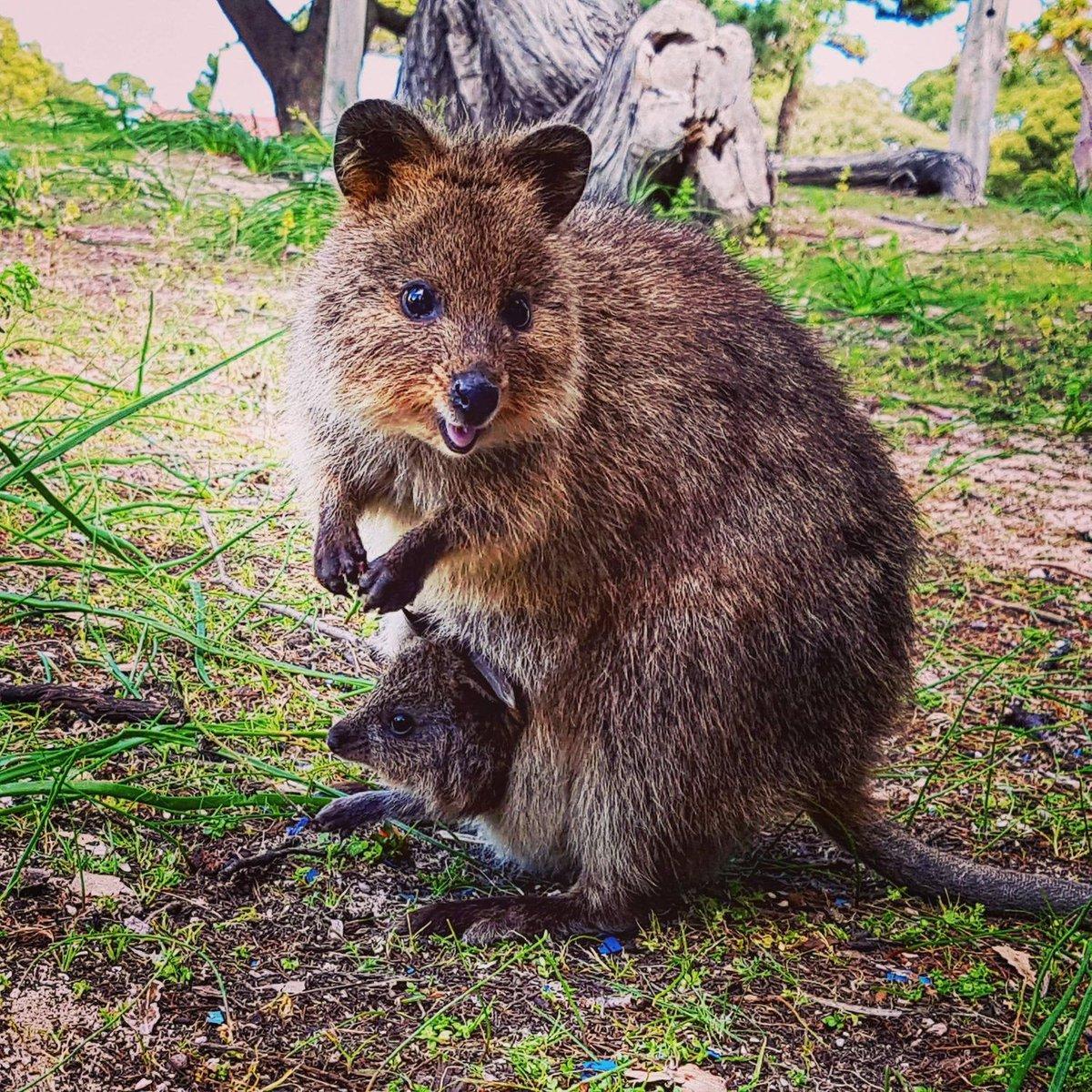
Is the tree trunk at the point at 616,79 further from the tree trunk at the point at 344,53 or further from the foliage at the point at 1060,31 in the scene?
the foliage at the point at 1060,31

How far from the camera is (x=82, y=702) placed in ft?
10.6

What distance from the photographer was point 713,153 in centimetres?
714

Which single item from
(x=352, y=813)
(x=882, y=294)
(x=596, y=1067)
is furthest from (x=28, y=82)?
(x=596, y=1067)

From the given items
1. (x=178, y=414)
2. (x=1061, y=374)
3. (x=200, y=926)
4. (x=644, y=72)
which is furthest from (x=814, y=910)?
(x=644, y=72)

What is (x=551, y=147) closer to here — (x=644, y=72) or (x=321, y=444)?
(x=321, y=444)

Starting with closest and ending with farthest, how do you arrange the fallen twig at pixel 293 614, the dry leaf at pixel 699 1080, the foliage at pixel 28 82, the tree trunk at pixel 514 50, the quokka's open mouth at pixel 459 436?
the dry leaf at pixel 699 1080
the quokka's open mouth at pixel 459 436
the fallen twig at pixel 293 614
the tree trunk at pixel 514 50
the foliage at pixel 28 82

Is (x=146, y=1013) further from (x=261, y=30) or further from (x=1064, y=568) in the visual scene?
(x=261, y=30)

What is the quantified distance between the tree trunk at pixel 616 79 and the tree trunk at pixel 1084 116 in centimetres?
642

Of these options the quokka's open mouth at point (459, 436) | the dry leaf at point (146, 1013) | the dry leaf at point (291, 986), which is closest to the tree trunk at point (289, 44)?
the quokka's open mouth at point (459, 436)

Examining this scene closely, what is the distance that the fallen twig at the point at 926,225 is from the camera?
9805 mm

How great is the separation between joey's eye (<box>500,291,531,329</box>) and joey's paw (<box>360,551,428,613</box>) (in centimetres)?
62

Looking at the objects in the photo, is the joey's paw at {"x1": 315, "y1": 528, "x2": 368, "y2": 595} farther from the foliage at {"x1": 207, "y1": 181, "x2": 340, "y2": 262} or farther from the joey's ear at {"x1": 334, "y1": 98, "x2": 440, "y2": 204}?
the foliage at {"x1": 207, "y1": 181, "x2": 340, "y2": 262}

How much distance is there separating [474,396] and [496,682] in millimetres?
906

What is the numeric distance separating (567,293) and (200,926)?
1.65m
